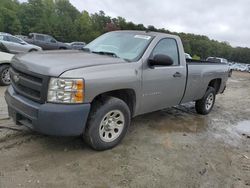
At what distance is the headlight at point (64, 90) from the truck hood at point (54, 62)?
0.37 feet

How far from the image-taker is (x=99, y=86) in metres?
3.98

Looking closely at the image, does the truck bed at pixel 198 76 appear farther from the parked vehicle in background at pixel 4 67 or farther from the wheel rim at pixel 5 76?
the wheel rim at pixel 5 76

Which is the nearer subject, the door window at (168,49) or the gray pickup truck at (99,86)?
the gray pickup truck at (99,86)

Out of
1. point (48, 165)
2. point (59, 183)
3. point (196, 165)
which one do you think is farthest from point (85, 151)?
point (196, 165)

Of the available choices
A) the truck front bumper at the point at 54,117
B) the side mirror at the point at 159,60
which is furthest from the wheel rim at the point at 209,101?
the truck front bumper at the point at 54,117

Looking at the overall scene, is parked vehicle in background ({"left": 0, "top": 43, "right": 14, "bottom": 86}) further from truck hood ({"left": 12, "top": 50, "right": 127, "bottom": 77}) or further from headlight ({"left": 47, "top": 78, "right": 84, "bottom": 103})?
headlight ({"left": 47, "top": 78, "right": 84, "bottom": 103})

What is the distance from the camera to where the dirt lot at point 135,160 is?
357 centimetres

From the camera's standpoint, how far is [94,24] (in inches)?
2840

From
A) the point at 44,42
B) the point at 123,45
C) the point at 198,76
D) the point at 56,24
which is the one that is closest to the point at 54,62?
the point at 123,45

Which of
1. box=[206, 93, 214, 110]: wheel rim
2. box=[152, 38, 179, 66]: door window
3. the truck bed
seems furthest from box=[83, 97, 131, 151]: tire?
box=[206, 93, 214, 110]: wheel rim

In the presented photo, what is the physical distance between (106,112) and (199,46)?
80.0 m

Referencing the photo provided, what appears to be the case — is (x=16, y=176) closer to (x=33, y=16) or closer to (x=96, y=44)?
(x=96, y=44)

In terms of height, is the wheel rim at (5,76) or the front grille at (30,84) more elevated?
the front grille at (30,84)

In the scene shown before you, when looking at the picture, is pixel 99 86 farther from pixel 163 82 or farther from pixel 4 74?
pixel 4 74
